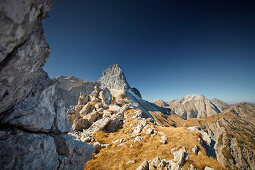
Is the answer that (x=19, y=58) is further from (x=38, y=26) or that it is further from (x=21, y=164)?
(x=21, y=164)

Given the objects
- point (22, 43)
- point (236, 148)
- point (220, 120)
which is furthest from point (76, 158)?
point (220, 120)

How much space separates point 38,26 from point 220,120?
245m

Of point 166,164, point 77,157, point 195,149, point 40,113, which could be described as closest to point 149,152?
point 166,164

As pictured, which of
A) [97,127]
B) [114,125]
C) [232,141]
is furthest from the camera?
[232,141]

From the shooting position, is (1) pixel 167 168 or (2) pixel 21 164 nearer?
(2) pixel 21 164

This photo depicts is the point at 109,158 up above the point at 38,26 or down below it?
below

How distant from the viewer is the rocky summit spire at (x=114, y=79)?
160 meters

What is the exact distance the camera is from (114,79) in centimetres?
17100

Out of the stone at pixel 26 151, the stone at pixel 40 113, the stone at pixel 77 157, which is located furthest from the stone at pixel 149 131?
the stone at pixel 26 151

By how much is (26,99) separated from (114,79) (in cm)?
16518

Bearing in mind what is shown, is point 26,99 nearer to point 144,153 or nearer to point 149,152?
point 144,153

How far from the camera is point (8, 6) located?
3363 millimetres

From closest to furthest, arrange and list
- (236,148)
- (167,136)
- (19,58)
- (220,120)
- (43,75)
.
→ 1. (19,58)
2. (43,75)
3. (167,136)
4. (236,148)
5. (220,120)

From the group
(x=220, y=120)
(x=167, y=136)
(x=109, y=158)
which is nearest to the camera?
(x=109, y=158)
